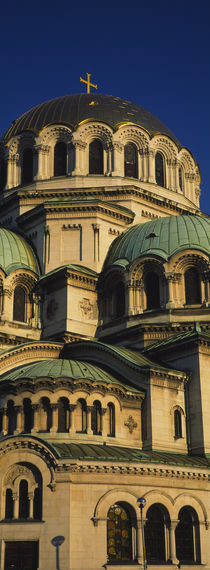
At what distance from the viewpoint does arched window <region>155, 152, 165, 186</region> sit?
44.5 metres

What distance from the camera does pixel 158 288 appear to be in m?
36.0

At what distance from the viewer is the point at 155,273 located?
36219mm

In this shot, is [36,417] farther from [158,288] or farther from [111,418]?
[158,288]

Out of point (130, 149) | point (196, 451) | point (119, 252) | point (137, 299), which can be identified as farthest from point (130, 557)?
point (130, 149)

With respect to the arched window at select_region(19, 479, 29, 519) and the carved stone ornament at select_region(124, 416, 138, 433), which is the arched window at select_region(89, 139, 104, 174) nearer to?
the carved stone ornament at select_region(124, 416, 138, 433)

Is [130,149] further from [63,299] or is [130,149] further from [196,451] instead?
[196,451]

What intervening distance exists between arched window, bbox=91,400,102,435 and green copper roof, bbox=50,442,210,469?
1.07 metres

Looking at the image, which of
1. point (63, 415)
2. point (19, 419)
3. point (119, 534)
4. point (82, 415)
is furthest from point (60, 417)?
point (119, 534)

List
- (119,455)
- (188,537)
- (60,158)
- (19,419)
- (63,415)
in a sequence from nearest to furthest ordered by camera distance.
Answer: (119,455) → (188,537) → (63,415) → (19,419) → (60,158)

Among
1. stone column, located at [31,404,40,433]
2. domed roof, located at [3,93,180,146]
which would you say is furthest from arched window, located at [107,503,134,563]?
domed roof, located at [3,93,180,146]

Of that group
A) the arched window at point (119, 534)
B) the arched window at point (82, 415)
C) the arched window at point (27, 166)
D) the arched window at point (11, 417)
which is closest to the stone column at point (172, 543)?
the arched window at point (119, 534)

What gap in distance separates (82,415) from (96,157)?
60.5 feet

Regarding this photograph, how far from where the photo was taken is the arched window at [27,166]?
43.8m

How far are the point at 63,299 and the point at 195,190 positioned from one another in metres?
15.2
